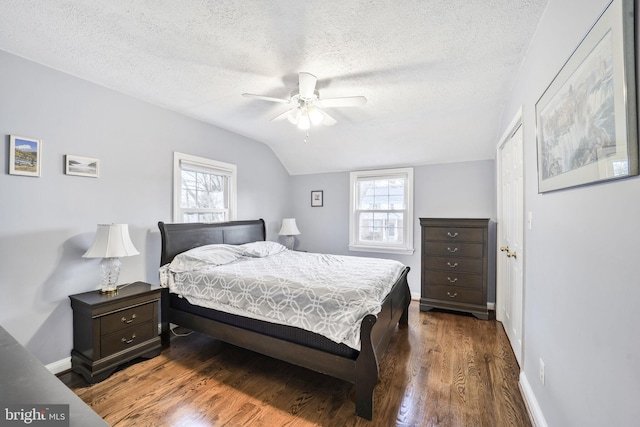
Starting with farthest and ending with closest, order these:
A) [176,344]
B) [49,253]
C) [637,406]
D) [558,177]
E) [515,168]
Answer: [176,344] → [515,168] → [49,253] → [558,177] → [637,406]

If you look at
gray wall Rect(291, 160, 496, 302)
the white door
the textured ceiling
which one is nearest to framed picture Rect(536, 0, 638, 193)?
the textured ceiling

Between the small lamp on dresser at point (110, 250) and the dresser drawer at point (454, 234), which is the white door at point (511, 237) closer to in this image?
the dresser drawer at point (454, 234)

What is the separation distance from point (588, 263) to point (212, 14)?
2309mm

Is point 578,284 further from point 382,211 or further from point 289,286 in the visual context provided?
point 382,211

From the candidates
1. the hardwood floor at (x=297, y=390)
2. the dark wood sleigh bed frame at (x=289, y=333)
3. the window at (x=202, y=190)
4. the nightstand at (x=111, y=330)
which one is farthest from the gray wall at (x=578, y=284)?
the window at (x=202, y=190)

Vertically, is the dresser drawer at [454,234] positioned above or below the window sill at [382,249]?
above

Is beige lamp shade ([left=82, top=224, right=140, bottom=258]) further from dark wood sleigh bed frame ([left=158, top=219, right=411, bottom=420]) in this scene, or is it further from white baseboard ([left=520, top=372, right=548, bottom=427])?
white baseboard ([left=520, top=372, right=548, bottom=427])

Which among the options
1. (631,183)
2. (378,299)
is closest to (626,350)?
(631,183)

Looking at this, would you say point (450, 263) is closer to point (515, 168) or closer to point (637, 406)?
point (515, 168)

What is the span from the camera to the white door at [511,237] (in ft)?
7.89

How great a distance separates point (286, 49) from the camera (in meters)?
1.99

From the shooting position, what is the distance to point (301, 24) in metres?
1.74

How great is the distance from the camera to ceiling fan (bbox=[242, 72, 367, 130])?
220 centimetres

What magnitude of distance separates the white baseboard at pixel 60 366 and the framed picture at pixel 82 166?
159 cm
